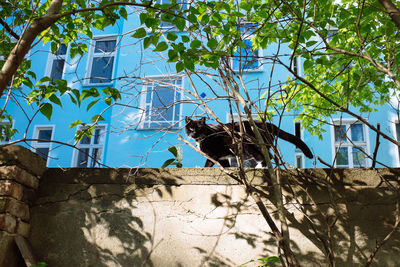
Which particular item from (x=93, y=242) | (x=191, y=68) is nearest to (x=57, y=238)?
(x=93, y=242)

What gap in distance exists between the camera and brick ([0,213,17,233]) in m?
2.27

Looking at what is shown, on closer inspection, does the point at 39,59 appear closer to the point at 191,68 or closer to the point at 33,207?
the point at 33,207

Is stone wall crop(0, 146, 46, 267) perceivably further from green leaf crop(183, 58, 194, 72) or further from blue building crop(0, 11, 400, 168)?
blue building crop(0, 11, 400, 168)

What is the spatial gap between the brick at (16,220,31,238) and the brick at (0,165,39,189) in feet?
0.88

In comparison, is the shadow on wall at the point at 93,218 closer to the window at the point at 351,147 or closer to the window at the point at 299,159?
the window at the point at 299,159

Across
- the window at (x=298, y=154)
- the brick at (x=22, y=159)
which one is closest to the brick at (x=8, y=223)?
the brick at (x=22, y=159)

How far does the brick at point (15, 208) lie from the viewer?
2.30m

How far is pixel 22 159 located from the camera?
249 cm

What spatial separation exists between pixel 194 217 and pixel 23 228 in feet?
3.95

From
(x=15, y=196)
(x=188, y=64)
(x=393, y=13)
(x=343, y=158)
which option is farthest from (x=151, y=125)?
(x=393, y=13)

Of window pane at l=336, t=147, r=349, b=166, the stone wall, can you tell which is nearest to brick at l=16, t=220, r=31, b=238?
the stone wall

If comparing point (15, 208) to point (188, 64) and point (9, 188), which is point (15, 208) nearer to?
point (9, 188)

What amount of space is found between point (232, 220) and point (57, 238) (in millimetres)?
1253

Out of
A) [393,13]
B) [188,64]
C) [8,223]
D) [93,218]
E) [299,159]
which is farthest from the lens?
[299,159]
